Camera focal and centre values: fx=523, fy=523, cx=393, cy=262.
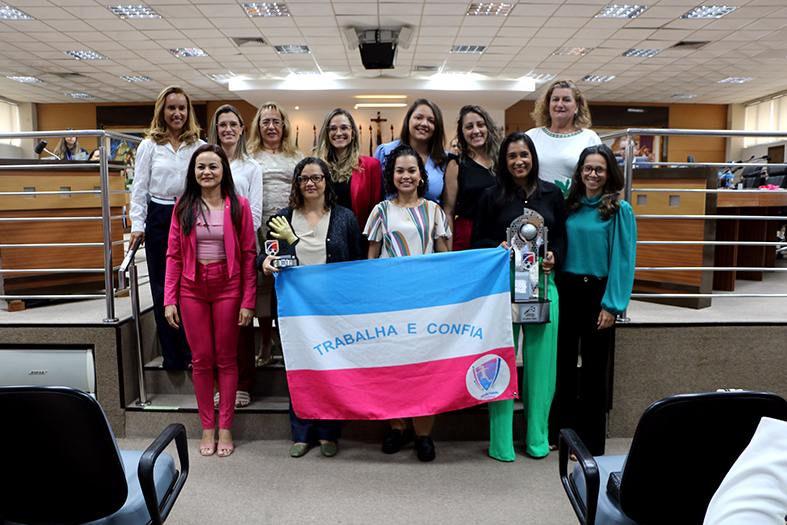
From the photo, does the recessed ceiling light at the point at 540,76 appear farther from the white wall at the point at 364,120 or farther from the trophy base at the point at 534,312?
the trophy base at the point at 534,312

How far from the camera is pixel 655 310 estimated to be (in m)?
3.44

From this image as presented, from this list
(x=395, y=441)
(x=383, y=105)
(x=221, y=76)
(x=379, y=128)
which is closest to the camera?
(x=395, y=441)

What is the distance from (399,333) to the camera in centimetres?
261

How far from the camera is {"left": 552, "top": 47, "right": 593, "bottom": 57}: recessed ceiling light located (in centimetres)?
945

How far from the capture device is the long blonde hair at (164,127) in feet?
9.66

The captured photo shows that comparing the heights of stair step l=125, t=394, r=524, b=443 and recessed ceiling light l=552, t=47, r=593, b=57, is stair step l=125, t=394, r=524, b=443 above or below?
below

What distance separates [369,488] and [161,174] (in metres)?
2.01

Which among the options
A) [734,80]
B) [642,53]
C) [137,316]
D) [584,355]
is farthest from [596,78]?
[137,316]

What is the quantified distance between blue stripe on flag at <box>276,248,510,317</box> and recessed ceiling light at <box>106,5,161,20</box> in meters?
6.73

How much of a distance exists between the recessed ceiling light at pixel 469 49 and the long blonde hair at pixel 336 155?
7.38 metres

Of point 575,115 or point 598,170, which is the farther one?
point 575,115

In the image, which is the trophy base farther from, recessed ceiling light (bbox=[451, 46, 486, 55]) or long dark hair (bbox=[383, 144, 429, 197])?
recessed ceiling light (bbox=[451, 46, 486, 55])

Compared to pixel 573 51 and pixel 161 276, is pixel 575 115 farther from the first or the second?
pixel 573 51

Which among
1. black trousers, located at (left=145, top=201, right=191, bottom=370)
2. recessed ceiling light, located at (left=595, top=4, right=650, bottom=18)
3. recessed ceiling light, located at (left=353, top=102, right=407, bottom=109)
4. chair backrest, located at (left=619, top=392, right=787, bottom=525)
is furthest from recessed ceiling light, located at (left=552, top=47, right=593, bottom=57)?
chair backrest, located at (left=619, top=392, right=787, bottom=525)
